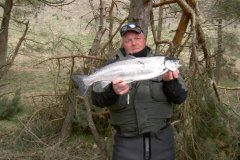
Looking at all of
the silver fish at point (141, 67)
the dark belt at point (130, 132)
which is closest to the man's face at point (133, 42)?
the silver fish at point (141, 67)

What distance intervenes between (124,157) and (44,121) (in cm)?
384

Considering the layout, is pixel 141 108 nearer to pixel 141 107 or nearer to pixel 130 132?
pixel 141 107

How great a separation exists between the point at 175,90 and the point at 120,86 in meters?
0.50

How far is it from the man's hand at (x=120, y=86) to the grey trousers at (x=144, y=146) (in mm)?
544

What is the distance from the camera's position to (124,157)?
385cm

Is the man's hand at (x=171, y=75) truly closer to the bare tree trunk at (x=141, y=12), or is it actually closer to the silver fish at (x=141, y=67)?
the silver fish at (x=141, y=67)

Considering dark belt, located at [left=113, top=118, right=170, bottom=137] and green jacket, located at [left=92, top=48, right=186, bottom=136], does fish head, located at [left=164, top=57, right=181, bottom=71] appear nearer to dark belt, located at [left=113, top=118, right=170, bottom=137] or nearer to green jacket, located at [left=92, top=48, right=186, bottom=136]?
green jacket, located at [left=92, top=48, right=186, bottom=136]

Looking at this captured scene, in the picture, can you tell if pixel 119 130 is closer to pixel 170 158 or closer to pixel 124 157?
pixel 124 157

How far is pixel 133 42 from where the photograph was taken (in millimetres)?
3695

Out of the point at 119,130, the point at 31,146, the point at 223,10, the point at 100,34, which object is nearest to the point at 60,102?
the point at 31,146

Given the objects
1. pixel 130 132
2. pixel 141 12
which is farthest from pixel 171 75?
pixel 141 12

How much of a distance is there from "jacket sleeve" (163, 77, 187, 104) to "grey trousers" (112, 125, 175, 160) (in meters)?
0.34

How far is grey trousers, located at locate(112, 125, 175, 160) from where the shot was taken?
3.77 m

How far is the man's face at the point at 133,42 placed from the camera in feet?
12.1
